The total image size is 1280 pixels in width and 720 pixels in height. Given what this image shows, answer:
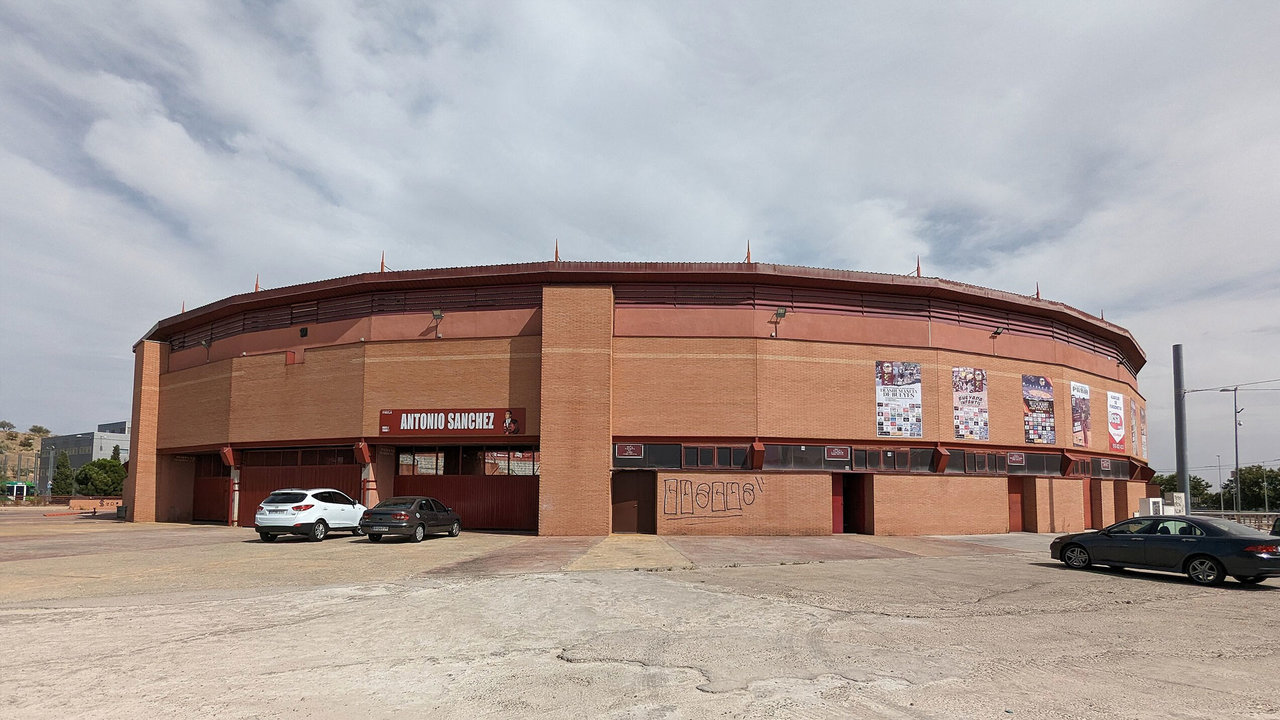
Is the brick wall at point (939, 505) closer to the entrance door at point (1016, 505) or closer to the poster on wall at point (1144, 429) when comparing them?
the entrance door at point (1016, 505)

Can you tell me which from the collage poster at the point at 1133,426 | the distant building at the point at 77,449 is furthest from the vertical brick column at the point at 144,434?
the distant building at the point at 77,449

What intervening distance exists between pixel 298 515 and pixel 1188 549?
897 inches

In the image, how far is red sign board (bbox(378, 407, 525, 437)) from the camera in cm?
2784

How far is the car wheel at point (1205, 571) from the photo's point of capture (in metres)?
14.4

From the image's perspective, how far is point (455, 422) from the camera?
28.2 m

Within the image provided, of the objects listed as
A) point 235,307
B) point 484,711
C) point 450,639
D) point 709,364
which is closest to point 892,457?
point 709,364

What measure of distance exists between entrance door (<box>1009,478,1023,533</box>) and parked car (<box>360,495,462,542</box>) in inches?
Answer: 885

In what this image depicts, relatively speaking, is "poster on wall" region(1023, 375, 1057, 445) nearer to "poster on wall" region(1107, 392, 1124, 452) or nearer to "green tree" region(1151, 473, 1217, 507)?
"poster on wall" region(1107, 392, 1124, 452)

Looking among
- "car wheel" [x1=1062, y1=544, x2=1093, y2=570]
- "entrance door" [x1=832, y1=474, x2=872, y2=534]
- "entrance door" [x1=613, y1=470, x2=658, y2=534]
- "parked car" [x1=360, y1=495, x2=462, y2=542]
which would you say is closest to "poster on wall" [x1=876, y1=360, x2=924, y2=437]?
"entrance door" [x1=832, y1=474, x2=872, y2=534]

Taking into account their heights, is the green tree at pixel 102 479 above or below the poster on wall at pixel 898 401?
below

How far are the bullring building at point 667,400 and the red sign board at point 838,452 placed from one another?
0.18 ft

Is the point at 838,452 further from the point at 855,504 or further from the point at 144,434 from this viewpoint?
the point at 144,434

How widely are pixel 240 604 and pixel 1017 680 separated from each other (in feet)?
35.2

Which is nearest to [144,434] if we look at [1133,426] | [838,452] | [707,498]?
[707,498]
